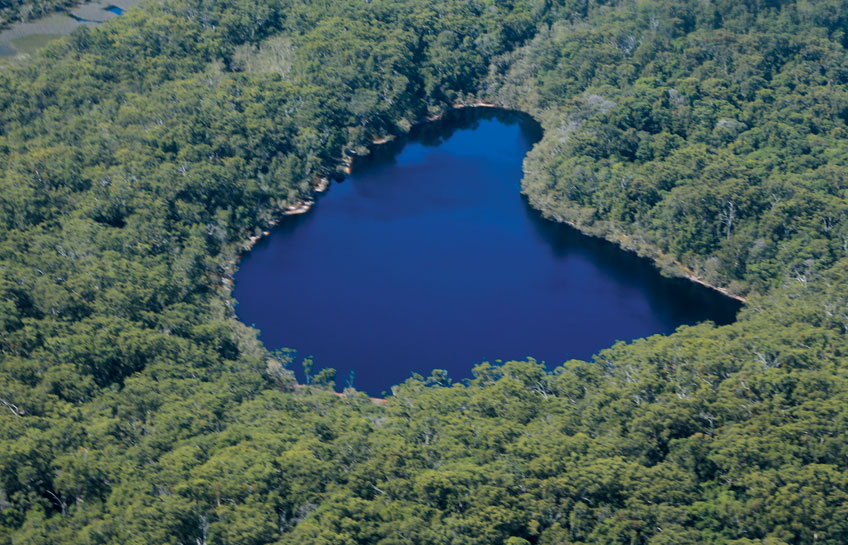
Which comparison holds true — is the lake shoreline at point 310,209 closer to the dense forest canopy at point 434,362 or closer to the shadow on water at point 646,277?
the shadow on water at point 646,277

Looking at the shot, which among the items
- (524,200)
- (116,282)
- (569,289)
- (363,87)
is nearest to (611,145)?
(524,200)

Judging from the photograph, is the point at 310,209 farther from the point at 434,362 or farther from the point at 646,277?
the point at 646,277

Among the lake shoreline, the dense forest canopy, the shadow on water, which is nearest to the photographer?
the dense forest canopy

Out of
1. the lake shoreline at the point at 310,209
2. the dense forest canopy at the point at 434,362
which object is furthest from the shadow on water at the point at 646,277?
the dense forest canopy at the point at 434,362

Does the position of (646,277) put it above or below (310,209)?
below

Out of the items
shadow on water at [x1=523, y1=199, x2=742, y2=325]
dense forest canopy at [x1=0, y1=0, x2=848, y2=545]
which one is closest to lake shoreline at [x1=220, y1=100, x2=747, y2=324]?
shadow on water at [x1=523, y1=199, x2=742, y2=325]

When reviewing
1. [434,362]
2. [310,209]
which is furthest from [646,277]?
[310,209]

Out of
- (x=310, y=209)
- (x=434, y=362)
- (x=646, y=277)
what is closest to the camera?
(x=434, y=362)

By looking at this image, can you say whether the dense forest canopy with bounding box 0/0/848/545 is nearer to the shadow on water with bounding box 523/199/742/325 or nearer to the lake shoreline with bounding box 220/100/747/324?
the lake shoreline with bounding box 220/100/747/324
